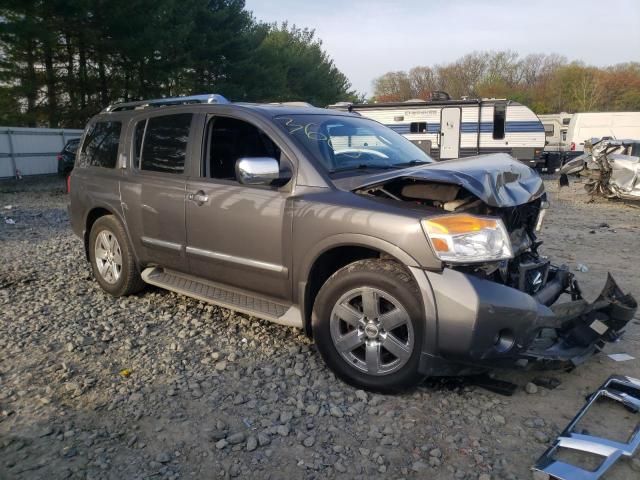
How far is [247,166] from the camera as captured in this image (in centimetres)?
345

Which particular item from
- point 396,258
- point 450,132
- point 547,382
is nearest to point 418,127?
point 450,132

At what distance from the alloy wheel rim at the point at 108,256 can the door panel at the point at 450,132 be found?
53.1ft

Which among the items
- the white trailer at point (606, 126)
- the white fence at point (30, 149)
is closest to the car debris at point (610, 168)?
the white trailer at point (606, 126)

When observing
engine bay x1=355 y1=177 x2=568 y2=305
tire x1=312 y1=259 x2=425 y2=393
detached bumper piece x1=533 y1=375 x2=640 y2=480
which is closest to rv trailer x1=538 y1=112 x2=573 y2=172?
engine bay x1=355 y1=177 x2=568 y2=305

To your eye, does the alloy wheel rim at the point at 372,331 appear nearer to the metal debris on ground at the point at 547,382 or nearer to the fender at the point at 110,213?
the metal debris on ground at the point at 547,382

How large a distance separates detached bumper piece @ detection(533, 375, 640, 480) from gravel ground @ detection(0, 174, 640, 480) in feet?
0.26

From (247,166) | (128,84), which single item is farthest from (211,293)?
(128,84)

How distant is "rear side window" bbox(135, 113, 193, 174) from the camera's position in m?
4.46

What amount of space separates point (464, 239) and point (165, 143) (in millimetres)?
2896

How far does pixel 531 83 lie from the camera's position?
6975 centimetres

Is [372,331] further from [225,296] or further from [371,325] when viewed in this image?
[225,296]

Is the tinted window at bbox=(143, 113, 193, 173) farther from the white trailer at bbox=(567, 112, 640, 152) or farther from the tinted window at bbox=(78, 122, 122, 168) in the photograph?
the white trailer at bbox=(567, 112, 640, 152)

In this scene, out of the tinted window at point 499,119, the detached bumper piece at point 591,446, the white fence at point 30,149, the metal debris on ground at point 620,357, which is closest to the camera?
the detached bumper piece at point 591,446

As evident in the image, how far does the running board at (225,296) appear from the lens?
3.70m
